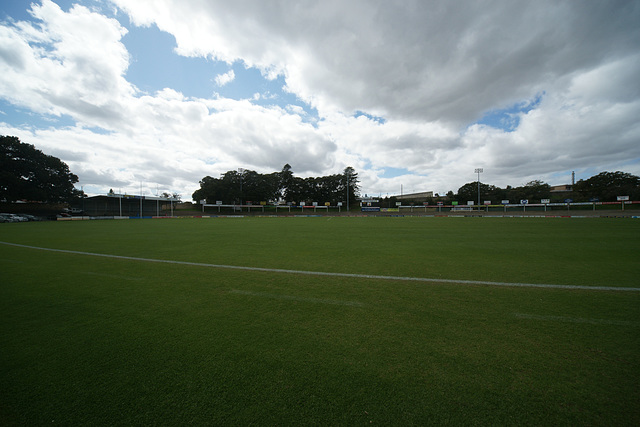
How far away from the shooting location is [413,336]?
8.48ft

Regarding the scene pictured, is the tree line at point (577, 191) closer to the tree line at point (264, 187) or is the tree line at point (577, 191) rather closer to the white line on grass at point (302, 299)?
the tree line at point (264, 187)

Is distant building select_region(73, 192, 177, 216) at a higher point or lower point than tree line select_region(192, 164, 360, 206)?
lower

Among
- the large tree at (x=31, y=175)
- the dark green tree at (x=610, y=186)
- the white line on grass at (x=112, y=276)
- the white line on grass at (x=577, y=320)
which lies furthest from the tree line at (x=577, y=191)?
the large tree at (x=31, y=175)

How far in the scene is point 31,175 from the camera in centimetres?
4081

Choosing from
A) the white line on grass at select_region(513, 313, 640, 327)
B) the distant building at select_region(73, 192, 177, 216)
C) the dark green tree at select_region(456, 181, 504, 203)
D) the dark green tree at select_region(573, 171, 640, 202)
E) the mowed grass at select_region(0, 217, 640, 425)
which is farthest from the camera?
the dark green tree at select_region(456, 181, 504, 203)

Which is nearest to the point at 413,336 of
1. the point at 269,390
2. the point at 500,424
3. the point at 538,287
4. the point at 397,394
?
the point at 397,394

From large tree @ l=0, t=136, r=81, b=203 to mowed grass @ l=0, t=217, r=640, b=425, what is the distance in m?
53.4

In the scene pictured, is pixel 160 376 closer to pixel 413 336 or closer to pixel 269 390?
pixel 269 390

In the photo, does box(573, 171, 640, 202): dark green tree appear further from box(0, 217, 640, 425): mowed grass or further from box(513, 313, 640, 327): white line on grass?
box(513, 313, 640, 327): white line on grass

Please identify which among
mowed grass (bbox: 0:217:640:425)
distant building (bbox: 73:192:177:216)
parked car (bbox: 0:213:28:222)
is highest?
distant building (bbox: 73:192:177:216)

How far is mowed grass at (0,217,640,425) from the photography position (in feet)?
5.53

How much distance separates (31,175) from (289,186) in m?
61.2

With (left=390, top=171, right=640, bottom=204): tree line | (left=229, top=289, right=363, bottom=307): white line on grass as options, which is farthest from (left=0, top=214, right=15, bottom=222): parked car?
(left=390, top=171, right=640, bottom=204): tree line

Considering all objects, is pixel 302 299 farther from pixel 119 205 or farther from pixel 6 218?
pixel 119 205
